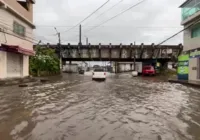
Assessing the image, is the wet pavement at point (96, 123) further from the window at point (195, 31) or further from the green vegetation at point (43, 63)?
the green vegetation at point (43, 63)

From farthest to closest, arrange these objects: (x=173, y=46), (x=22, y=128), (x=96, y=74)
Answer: (x=173, y=46)
(x=96, y=74)
(x=22, y=128)

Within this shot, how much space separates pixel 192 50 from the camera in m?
28.2

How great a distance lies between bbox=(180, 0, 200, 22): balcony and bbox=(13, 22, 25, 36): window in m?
18.9

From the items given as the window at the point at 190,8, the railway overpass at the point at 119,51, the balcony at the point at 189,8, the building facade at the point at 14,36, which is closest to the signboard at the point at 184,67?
the balcony at the point at 189,8

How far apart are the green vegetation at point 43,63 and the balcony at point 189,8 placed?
21799 millimetres

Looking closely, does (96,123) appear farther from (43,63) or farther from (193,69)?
(43,63)

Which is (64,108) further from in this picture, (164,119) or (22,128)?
(164,119)

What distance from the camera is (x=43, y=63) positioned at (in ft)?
129

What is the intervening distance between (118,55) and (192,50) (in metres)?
23.1

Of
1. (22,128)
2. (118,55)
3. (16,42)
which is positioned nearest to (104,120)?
(22,128)

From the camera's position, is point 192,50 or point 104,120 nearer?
point 104,120

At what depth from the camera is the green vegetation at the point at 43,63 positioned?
121 feet

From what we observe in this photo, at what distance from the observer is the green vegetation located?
1455 inches

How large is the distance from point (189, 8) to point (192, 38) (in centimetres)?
383
